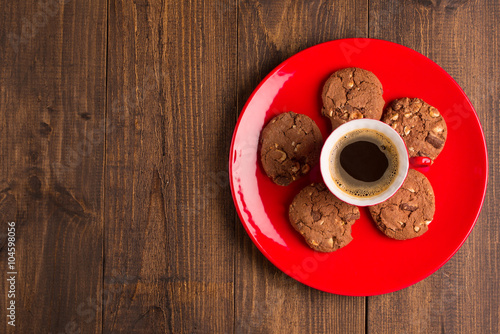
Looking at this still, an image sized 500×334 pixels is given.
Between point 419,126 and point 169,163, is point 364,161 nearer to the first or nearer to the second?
point 419,126

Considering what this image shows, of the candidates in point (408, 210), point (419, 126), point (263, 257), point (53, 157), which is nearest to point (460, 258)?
point (408, 210)

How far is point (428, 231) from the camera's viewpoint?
1004 millimetres

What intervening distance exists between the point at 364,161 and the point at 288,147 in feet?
0.69

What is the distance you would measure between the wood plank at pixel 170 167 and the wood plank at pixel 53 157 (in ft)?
0.16

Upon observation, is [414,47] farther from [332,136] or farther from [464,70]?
[332,136]

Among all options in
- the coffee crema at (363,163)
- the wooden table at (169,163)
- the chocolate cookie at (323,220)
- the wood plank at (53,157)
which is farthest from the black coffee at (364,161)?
the wood plank at (53,157)

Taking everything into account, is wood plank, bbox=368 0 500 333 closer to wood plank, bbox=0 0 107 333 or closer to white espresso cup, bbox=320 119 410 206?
white espresso cup, bbox=320 119 410 206

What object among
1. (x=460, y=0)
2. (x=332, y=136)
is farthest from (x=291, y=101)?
(x=460, y=0)

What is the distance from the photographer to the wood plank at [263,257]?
3.63 ft

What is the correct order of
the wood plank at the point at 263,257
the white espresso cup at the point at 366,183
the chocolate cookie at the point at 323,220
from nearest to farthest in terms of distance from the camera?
the white espresso cup at the point at 366,183 < the chocolate cookie at the point at 323,220 < the wood plank at the point at 263,257

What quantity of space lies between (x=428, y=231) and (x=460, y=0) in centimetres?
75

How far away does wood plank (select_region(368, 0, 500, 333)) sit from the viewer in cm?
111

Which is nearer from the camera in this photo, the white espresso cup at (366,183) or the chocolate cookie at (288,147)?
the white espresso cup at (366,183)

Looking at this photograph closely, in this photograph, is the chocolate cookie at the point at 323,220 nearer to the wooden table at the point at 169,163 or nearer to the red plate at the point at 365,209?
the red plate at the point at 365,209
